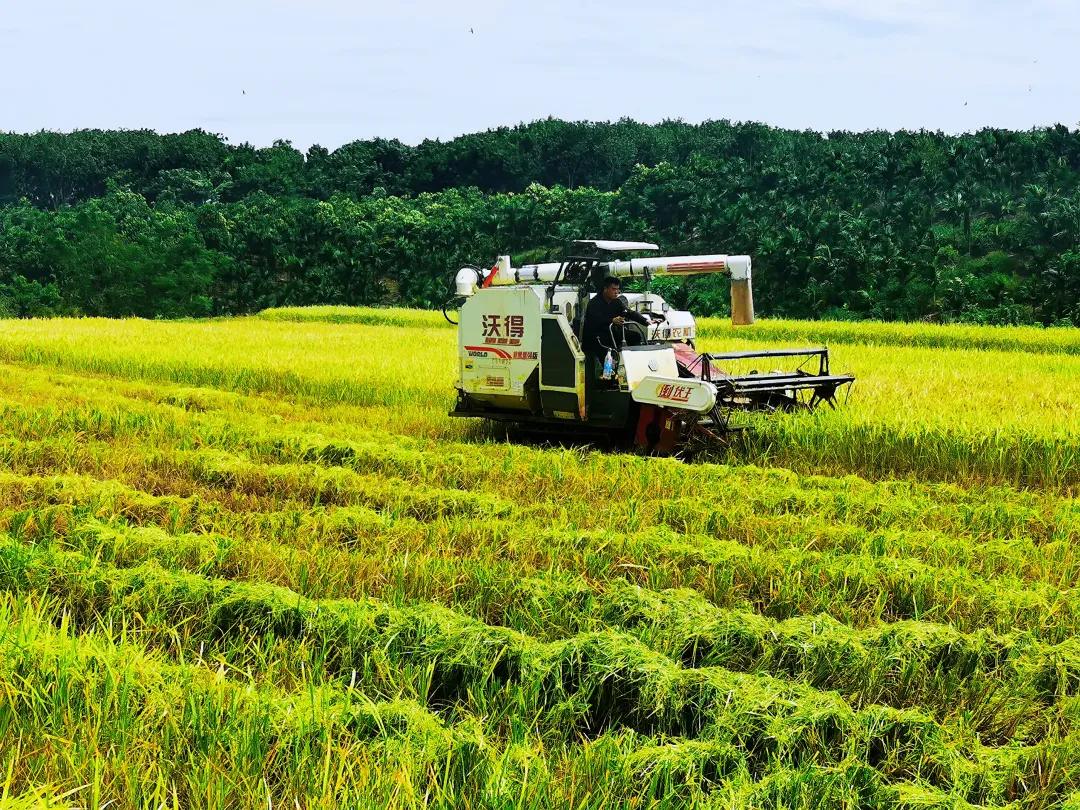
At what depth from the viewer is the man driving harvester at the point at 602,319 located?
392 inches

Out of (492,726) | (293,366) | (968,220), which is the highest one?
(968,220)

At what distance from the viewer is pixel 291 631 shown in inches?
182

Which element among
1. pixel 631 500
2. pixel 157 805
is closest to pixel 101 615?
pixel 157 805

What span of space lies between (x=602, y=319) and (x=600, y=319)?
0.02 m

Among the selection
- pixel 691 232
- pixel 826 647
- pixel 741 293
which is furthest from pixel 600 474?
pixel 691 232

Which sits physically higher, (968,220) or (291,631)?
(968,220)

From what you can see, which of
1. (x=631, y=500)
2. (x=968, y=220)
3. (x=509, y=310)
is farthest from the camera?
(x=968, y=220)

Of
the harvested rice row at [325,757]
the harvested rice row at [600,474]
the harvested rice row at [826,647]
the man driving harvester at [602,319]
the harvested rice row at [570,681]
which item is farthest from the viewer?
the man driving harvester at [602,319]

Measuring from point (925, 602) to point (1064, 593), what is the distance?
2.47 ft

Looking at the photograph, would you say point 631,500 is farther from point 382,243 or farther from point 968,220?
point 382,243

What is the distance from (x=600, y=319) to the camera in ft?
32.8

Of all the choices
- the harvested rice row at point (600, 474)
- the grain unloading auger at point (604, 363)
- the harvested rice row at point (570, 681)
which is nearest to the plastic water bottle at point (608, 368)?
the grain unloading auger at point (604, 363)

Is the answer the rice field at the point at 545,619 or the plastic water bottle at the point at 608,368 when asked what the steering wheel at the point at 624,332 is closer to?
the plastic water bottle at the point at 608,368

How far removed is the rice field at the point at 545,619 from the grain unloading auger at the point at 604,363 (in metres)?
0.53
